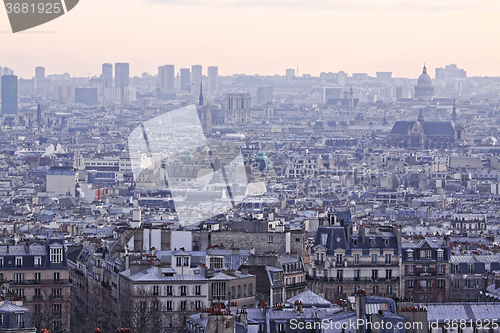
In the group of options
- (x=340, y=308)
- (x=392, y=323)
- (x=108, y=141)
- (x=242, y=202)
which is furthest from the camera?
(x=108, y=141)

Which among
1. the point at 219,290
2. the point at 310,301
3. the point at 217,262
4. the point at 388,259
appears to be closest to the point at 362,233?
the point at 388,259

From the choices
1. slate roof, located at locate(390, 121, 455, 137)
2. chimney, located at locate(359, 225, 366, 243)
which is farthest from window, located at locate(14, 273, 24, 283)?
slate roof, located at locate(390, 121, 455, 137)

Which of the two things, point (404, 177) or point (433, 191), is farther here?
point (404, 177)

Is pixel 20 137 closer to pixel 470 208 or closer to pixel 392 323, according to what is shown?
pixel 470 208

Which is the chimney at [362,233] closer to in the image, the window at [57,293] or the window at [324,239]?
the window at [324,239]

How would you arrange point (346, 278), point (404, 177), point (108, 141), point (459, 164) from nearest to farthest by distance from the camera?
point (346, 278) < point (404, 177) < point (459, 164) < point (108, 141)

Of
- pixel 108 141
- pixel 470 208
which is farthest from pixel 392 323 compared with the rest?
pixel 108 141

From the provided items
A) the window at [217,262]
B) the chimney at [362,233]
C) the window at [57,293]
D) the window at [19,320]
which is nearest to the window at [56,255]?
the window at [57,293]

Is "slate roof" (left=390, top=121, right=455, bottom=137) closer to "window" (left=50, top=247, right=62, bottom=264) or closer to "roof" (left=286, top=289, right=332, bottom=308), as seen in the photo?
"window" (left=50, top=247, right=62, bottom=264)
